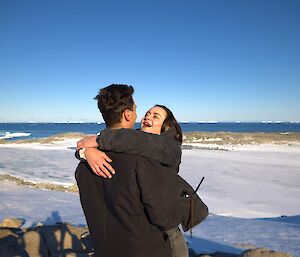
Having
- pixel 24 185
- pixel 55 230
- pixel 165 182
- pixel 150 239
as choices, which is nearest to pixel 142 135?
pixel 165 182

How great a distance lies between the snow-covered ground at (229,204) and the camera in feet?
22.5

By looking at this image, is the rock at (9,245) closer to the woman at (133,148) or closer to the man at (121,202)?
the man at (121,202)

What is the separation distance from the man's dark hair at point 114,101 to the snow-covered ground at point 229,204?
4687mm

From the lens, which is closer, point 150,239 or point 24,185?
point 150,239

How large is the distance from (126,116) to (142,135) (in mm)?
203

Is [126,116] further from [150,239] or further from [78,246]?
[78,246]

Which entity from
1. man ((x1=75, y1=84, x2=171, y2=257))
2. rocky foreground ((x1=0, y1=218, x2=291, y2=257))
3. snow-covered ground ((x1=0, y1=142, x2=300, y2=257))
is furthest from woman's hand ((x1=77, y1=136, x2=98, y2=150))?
snow-covered ground ((x1=0, y1=142, x2=300, y2=257))

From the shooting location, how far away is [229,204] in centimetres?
1043

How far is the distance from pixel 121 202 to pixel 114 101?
596 mm

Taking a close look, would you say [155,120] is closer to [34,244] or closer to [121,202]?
[121,202]

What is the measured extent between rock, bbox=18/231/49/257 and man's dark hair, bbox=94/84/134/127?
3.85 m

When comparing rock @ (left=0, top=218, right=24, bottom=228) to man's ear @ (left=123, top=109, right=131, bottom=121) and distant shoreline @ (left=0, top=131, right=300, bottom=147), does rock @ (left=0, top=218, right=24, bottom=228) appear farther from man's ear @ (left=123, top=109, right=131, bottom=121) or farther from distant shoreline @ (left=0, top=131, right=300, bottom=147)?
distant shoreline @ (left=0, top=131, right=300, bottom=147)

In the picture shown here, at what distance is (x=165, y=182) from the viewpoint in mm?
1940

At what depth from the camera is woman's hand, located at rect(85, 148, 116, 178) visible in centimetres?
196
